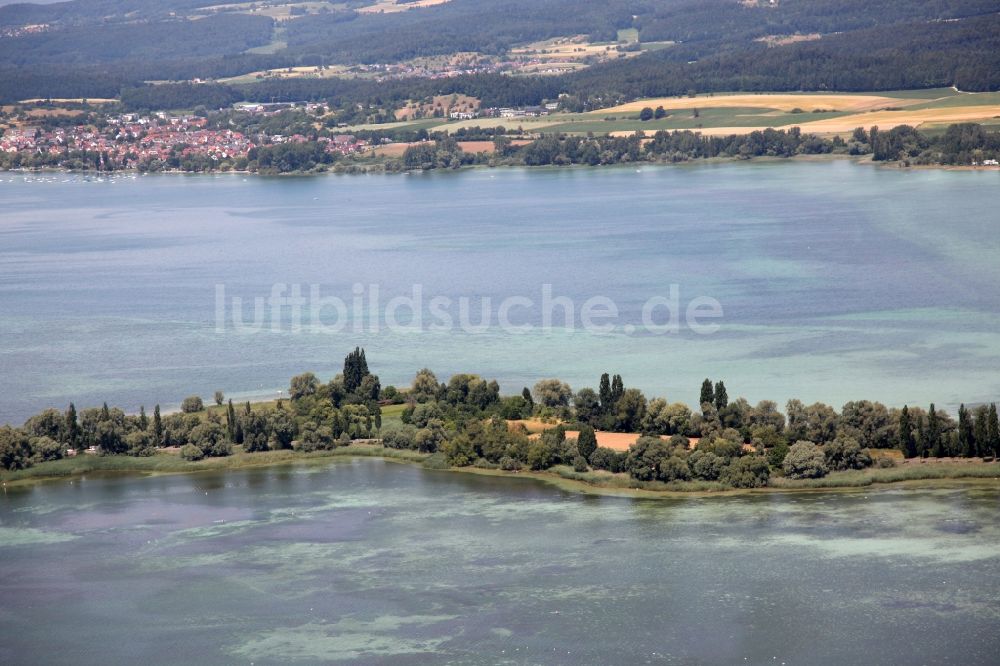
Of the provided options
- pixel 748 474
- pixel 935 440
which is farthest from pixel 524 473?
pixel 935 440

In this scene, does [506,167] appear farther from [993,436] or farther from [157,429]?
[993,436]

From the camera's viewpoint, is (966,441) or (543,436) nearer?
(966,441)

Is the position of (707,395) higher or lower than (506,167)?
lower

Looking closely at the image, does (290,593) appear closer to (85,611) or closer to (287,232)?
(85,611)

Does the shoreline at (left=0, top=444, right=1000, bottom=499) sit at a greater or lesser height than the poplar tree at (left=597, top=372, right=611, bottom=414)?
lesser

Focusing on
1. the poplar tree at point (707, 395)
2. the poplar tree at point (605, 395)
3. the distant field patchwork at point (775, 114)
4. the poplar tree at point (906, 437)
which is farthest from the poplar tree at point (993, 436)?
the distant field patchwork at point (775, 114)

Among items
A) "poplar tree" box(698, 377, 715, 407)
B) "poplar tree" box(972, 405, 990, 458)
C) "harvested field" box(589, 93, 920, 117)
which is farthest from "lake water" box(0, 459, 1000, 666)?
"harvested field" box(589, 93, 920, 117)

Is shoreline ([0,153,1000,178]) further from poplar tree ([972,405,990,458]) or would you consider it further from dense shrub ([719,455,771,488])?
dense shrub ([719,455,771,488])
